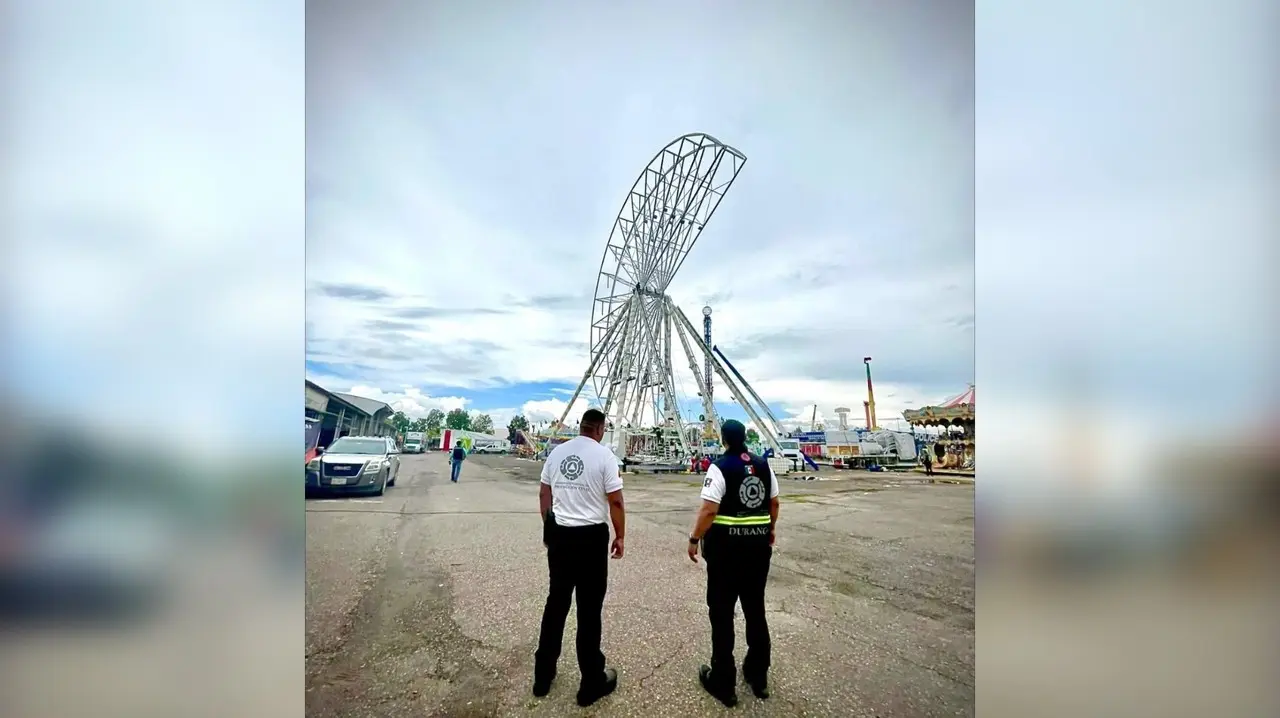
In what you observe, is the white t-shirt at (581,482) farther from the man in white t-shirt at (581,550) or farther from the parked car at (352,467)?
the parked car at (352,467)

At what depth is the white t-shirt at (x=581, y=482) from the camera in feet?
8.69

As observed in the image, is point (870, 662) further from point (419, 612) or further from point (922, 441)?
point (922, 441)

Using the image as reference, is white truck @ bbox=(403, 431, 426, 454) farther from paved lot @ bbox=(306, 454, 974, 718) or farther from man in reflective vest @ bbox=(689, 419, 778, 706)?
man in reflective vest @ bbox=(689, 419, 778, 706)

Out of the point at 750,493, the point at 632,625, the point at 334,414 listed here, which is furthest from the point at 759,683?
the point at 334,414

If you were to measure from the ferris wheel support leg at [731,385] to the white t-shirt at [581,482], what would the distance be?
1057 inches

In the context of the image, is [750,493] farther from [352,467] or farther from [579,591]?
[352,467]

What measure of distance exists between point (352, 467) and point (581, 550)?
910 centimetres

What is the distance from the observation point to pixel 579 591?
2.58m

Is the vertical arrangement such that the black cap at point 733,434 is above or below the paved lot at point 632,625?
above

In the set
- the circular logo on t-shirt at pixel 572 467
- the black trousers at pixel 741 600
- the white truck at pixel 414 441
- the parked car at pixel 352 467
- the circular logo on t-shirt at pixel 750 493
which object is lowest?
the white truck at pixel 414 441

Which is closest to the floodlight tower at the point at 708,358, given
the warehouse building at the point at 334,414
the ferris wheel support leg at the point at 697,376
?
the ferris wheel support leg at the point at 697,376

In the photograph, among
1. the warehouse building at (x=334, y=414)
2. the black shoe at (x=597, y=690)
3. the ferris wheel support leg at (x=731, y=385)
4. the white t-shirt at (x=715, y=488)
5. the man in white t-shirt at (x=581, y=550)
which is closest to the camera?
the warehouse building at (x=334, y=414)
